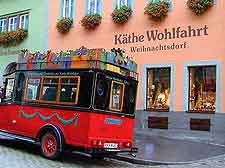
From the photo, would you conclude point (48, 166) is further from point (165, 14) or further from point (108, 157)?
point (165, 14)

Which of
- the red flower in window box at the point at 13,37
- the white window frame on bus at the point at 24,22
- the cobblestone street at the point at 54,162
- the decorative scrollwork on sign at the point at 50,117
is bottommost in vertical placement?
the cobblestone street at the point at 54,162

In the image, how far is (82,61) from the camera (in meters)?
11.8

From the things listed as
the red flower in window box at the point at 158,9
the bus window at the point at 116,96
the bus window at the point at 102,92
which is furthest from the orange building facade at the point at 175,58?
the bus window at the point at 102,92

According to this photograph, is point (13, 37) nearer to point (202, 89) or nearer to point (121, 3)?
point (121, 3)

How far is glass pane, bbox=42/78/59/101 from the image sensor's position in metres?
12.3

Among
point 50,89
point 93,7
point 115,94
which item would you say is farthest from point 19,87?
point 93,7

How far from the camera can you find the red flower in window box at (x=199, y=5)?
54.7 ft

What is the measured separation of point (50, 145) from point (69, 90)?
158 cm

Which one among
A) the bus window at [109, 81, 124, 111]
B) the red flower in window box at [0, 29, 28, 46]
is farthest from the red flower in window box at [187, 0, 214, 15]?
the red flower in window box at [0, 29, 28, 46]

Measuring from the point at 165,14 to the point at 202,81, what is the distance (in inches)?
124

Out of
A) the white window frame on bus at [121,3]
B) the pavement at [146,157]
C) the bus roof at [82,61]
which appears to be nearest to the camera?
the pavement at [146,157]

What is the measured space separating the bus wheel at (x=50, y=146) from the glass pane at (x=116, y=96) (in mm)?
1753

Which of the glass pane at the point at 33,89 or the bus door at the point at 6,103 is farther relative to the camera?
the bus door at the point at 6,103

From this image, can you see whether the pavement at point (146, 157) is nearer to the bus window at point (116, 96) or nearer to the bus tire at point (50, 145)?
the bus tire at point (50, 145)
